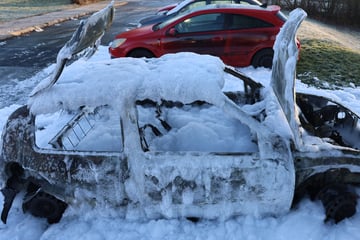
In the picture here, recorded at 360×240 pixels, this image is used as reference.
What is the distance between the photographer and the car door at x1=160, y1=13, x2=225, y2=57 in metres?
9.07

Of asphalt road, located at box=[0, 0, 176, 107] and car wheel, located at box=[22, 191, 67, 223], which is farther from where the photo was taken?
asphalt road, located at box=[0, 0, 176, 107]

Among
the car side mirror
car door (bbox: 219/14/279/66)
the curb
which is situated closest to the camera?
car door (bbox: 219/14/279/66)

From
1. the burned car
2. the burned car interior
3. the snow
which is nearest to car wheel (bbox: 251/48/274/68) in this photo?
the burned car interior

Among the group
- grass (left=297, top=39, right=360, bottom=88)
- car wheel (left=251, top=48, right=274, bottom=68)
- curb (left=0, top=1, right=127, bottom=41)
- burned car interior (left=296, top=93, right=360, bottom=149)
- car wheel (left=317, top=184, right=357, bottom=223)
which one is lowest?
curb (left=0, top=1, right=127, bottom=41)

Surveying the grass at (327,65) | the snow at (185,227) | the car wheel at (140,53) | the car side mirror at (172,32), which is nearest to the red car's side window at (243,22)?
the car side mirror at (172,32)

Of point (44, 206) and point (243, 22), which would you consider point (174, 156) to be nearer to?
point (44, 206)

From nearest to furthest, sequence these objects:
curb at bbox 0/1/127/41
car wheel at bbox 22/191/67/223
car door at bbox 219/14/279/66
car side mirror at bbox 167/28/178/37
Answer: car wheel at bbox 22/191/67/223 → car door at bbox 219/14/279/66 → car side mirror at bbox 167/28/178/37 → curb at bbox 0/1/127/41

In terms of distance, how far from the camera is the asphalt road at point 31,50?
926 centimetres

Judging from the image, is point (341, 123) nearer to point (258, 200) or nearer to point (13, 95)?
point (258, 200)

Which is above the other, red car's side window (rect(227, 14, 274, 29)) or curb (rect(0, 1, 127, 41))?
red car's side window (rect(227, 14, 274, 29))

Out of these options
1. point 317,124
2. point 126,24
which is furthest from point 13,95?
point 126,24

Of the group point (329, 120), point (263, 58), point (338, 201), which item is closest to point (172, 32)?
point (263, 58)

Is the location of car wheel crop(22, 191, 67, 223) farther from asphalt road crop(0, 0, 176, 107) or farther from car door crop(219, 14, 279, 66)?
car door crop(219, 14, 279, 66)

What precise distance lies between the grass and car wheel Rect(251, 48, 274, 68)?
89 cm
